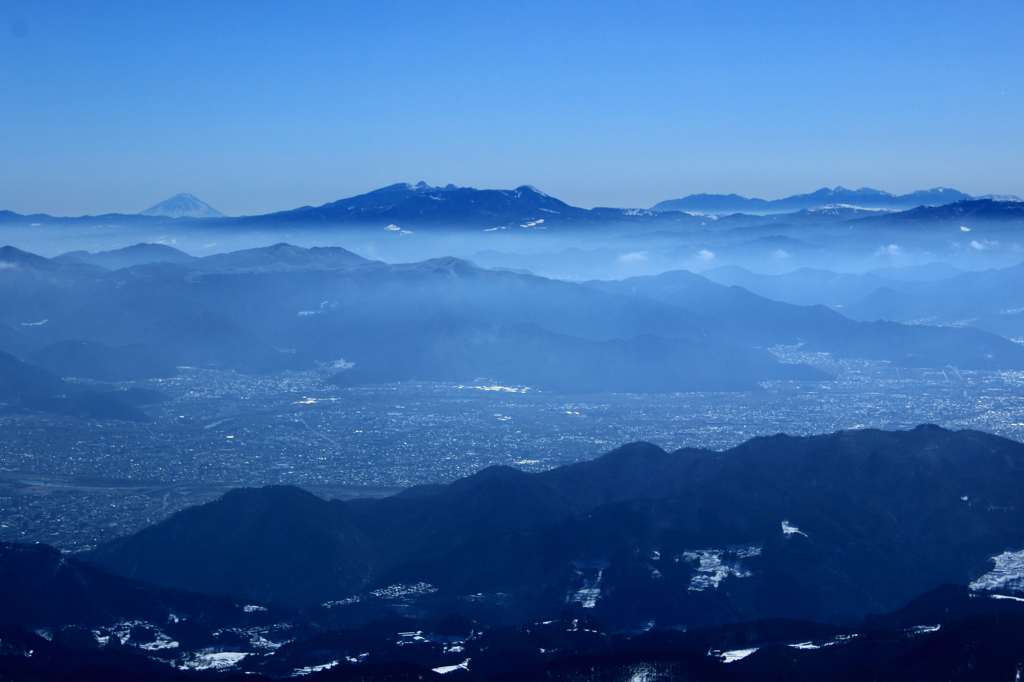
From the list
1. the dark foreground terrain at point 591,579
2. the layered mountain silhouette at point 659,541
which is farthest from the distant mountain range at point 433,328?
the dark foreground terrain at point 591,579

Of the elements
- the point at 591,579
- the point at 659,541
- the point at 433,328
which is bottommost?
the point at 591,579

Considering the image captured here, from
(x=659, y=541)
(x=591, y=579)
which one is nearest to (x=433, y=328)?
(x=659, y=541)

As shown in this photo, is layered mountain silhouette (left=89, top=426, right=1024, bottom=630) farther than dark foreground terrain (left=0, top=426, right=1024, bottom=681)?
Yes

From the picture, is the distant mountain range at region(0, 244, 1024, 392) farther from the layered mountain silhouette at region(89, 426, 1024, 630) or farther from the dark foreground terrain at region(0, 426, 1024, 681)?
the dark foreground terrain at region(0, 426, 1024, 681)

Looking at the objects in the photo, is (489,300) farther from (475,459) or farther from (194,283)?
(475,459)

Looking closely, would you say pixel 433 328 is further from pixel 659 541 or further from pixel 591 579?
pixel 591 579

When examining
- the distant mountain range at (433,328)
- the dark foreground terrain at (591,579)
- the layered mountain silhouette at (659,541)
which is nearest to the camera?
the dark foreground terrain at (591,579)

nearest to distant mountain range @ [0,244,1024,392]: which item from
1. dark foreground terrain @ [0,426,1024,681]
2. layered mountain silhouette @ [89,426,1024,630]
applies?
layered mountain silhouette @ [89,426,1024,630]

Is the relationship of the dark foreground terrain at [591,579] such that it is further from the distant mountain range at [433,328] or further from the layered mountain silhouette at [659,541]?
Result: the distant mountain range at [433,328]

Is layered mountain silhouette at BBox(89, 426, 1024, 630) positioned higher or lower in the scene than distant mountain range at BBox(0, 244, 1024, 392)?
lower

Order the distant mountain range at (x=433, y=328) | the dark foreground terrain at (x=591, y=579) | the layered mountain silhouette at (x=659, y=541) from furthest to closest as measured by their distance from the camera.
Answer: the distant mountain range at (x=433, y=328), the layered mountain silhouette at (x=659, y=541), the dark foreground terrain at (x=591, y=579)
